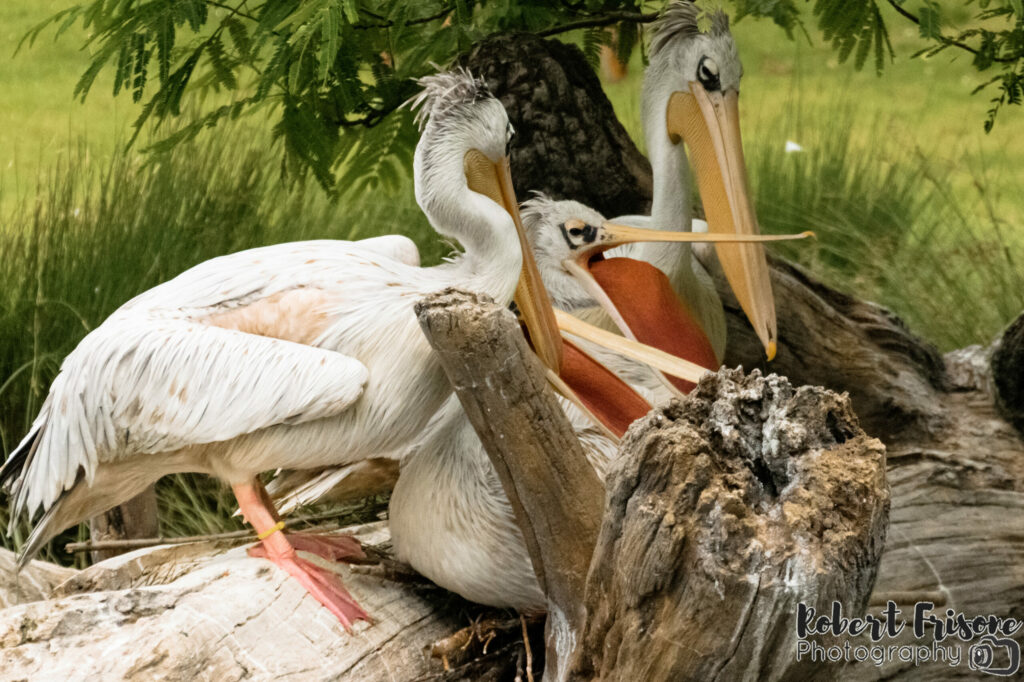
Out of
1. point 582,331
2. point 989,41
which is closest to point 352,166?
point 582,331

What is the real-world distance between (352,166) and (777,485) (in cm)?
125

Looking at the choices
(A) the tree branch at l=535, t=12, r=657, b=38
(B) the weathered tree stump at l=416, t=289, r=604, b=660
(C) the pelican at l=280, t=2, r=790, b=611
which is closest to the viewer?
(B) the weathered tree stump at l=416, t=289, r=604, b=660

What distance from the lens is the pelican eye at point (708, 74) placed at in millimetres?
1961

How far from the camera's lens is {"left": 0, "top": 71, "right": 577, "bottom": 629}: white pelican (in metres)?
1.44

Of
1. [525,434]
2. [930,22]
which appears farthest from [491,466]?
[930,22]

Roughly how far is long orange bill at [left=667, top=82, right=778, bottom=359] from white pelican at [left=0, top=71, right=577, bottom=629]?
49 cm

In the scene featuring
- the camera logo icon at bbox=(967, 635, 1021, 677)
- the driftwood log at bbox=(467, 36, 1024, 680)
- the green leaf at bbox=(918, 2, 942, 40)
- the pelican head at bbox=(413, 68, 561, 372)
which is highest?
the green leaf at bbox=(918, 2, 942, 40)

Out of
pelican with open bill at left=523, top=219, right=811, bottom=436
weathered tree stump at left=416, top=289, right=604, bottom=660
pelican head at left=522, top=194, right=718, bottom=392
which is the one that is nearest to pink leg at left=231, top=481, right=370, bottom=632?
weathered tree stump at left=416, top=289, right=604, bottom=660

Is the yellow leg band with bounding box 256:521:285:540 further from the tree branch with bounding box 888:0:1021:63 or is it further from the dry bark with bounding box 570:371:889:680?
the tree branch with bounding box 888:0:1021:63

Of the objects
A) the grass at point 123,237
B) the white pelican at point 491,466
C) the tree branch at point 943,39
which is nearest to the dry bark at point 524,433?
the white pelican at point 491,466

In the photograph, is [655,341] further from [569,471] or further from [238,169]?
[238,169]

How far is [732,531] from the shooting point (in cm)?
103

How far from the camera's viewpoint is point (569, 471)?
1343 mm

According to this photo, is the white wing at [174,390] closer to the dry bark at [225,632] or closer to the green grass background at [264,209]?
the dry bark at [225,632]
